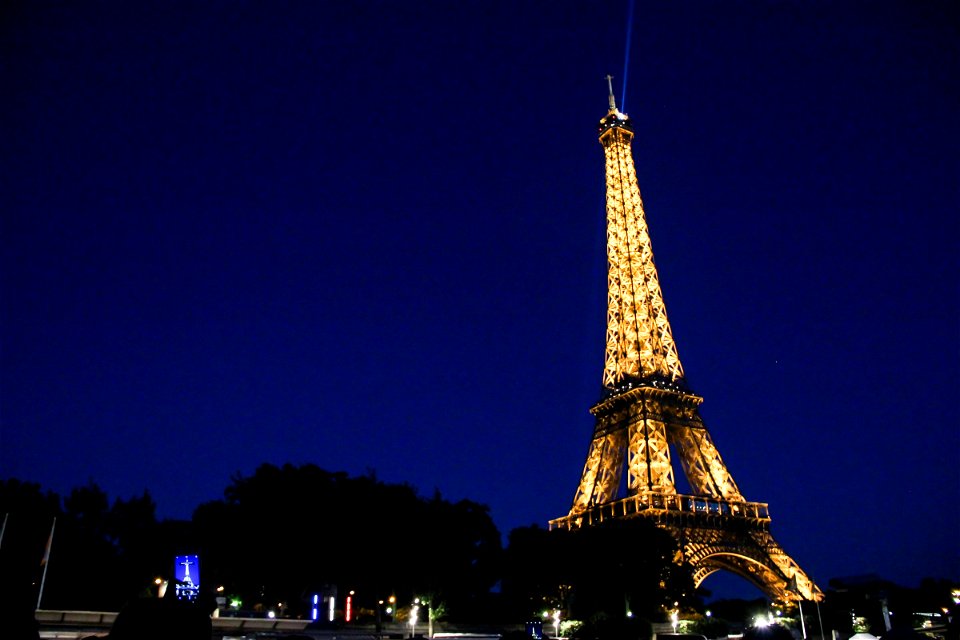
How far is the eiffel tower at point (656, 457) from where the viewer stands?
4978 centimetres

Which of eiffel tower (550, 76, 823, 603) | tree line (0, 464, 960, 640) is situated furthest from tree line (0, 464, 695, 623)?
eiffel tower (550, 76, 823, 603)

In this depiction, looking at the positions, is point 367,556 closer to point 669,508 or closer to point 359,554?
point 359,554

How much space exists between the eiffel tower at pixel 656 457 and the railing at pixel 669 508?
2.7 inches

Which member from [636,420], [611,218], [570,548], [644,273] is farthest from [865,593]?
[611,218]

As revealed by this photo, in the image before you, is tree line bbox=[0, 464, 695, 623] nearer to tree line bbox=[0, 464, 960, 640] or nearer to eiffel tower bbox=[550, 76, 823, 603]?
tree line bbox=[0, 464, 960, 640]

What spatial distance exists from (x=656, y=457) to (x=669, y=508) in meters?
3.64

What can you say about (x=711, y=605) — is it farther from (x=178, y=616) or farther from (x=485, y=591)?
(x=178, y=616)

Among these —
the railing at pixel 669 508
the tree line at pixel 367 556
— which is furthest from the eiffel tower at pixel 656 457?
the tree line at pixel 367 556

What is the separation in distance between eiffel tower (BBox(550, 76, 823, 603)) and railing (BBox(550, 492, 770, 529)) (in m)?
0.07

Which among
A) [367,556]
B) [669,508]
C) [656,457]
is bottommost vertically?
[367,556]

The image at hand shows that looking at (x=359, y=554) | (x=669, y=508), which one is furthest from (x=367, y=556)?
(x=669, y=508)

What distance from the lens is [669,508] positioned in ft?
162

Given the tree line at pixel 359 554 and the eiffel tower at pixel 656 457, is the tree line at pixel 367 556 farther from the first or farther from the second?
the eiffel tower at pixel 656 457

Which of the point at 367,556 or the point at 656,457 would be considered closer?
the point at 367,556
